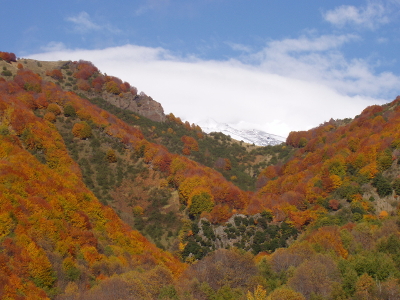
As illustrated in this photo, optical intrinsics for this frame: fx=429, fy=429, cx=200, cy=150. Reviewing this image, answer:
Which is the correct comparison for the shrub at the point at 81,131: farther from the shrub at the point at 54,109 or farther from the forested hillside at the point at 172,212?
the shrub at the point at 54,109

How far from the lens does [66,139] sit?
237 ft

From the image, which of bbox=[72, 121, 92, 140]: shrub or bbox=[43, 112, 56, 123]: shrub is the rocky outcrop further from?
bbox=[72, 121, 92, 140]: shrub

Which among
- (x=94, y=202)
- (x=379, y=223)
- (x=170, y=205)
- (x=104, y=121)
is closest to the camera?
(x=379, y=223)

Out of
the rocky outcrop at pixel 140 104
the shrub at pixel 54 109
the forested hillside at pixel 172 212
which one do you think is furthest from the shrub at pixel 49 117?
the rocky outcrop at pixel 140 104

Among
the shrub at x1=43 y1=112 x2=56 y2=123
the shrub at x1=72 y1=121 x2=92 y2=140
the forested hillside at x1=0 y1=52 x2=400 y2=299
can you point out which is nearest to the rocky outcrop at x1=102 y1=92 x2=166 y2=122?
the forested hillside at x1=0 y1=52 x2=400 y2=299

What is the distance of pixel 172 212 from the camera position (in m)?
63.9

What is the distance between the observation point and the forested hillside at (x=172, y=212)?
37031 millimetres

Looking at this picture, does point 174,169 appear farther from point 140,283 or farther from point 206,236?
point 140,283

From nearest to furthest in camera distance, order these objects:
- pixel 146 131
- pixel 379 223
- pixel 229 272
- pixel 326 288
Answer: pixel 326 288 < pixel 229 272 < pixel 379 223 < pixel 146 131

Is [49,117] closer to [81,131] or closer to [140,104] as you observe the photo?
[81,131]

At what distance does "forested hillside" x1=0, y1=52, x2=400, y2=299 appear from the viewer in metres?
37.0

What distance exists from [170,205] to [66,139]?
21.7 meters

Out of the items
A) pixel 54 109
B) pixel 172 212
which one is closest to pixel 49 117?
pixel 54 109

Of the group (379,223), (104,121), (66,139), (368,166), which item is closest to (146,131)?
(104,121)
